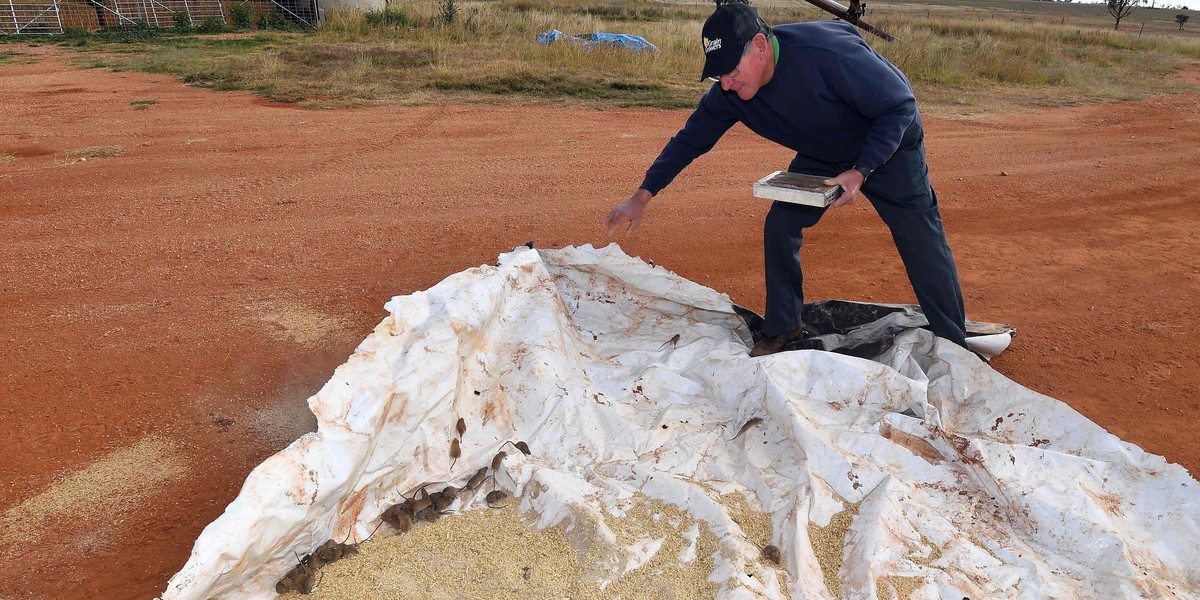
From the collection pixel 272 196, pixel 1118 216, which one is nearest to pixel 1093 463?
pixel 1118 216

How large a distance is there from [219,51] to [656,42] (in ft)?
22.5

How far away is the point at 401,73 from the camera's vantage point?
9.31m

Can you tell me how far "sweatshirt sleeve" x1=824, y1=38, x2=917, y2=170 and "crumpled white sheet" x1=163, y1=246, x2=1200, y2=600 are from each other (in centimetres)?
77

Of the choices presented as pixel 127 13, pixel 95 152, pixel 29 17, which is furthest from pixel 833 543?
pixel 127 13

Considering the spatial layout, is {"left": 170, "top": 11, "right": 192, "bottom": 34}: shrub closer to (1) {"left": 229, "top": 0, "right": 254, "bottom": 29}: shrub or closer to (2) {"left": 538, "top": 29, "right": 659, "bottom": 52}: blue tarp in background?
(1) {"left": 229, "top": 0, "right": 254, "bottom": 29}: shrub

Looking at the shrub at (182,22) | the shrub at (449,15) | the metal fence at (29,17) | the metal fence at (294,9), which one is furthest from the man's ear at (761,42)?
the metal fence at (29,17)

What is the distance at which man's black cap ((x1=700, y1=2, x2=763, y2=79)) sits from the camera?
2.54m

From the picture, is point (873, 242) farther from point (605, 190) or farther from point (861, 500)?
point (861, 500)

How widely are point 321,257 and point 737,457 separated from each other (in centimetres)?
269

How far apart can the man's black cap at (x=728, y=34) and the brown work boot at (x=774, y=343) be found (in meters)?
1.19

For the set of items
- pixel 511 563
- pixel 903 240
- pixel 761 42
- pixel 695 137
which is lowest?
pixel 511 563

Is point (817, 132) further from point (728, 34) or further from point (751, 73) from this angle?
point (728, 34)

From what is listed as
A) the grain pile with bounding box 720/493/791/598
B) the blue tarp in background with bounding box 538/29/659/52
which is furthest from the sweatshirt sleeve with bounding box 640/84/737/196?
the blue tarp in background with bounding box 538/29/659/52

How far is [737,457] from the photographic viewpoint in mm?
2559
